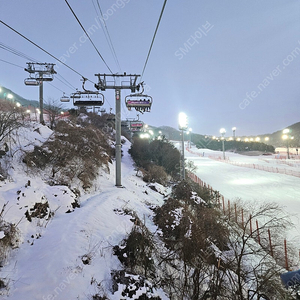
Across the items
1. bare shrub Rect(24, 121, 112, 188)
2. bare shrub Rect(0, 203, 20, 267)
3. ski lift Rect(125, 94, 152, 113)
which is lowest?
bare shrub Rect(0, 203, 20, 267)

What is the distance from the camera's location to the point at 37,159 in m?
8.33

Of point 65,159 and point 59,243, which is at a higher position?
point 65,159

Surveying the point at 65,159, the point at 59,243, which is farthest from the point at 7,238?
the point at 65,159

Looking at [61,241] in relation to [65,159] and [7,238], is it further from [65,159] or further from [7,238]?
[65,159]

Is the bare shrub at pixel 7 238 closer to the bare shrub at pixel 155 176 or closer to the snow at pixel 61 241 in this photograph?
the snow at pixel 61 241

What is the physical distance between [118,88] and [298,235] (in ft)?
40.8

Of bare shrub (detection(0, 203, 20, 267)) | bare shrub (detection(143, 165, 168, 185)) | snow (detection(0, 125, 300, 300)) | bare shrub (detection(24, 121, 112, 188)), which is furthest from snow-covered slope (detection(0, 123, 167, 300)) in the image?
bare shrub (detection(143, 165, 168, 185))

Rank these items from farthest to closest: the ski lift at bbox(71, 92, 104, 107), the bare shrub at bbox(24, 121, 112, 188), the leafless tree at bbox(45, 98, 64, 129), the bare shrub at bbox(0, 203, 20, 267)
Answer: the leafless tree at bbox(45, 98, 64, 129) → the ski lift at bbox(71, 92, 104, 107) → the bare shrub at bbox(24, 121, 112, 188) → the bare shrub at bbox(0, 203, 20, 267)

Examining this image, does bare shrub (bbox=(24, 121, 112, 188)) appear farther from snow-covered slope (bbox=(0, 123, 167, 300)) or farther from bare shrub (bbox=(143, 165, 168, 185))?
bare shrub (bbox=(143, 165, 168, 185))

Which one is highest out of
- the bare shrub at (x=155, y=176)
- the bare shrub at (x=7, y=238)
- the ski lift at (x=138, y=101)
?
the ski lift at (x=138, y=101)

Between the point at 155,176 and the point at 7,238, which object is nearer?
the point at 7,238

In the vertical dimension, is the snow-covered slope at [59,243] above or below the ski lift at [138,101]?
below

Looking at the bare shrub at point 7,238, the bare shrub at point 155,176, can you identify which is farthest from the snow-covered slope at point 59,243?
the bare shrub at point 155,176

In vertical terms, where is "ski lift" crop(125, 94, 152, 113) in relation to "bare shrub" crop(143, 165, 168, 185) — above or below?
above
